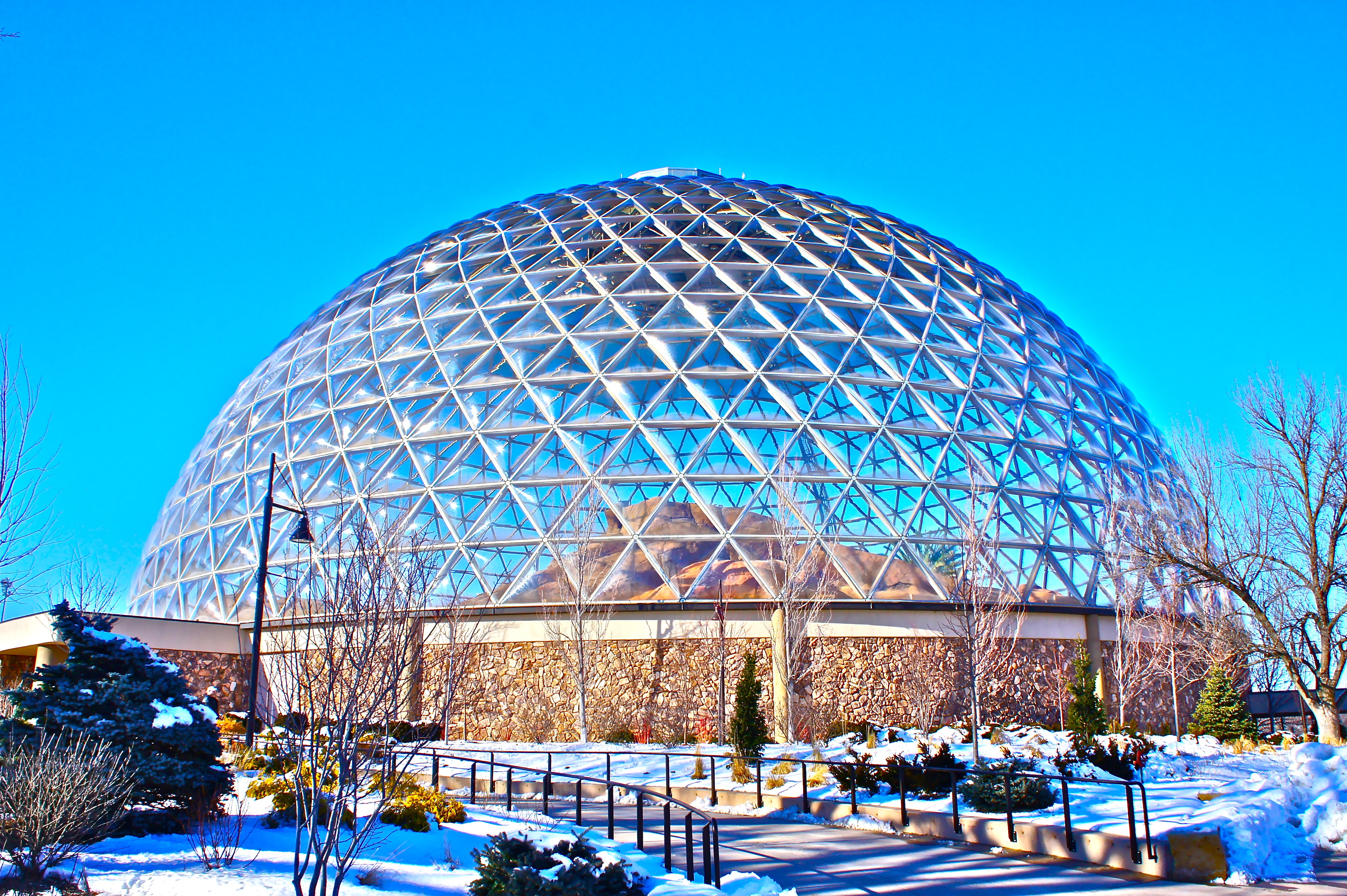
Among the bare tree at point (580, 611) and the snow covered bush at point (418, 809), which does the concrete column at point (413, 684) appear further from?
the bare tree at point (580, 611)

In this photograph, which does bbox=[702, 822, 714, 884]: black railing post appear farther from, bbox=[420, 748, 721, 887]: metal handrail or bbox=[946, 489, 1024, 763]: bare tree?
bbox=[946, 489, 1024, 763]: bare tree

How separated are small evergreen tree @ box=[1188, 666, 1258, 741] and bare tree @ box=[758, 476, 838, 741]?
1112cm

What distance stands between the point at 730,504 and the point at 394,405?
33.0 feet

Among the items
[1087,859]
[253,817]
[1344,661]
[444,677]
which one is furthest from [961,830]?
[444,677]

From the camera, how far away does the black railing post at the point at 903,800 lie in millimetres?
11906

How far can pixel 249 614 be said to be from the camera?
26.0 metres

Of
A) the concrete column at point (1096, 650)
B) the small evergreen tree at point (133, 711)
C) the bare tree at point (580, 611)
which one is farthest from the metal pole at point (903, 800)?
the concrete column at point (1096, 650)

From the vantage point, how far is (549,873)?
286 inches

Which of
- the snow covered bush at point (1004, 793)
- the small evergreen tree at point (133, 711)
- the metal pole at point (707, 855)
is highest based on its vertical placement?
the small evergreen tree at point (133, 711)

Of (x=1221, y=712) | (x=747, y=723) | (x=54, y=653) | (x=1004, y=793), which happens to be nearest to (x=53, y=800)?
(x=1004, y=793)

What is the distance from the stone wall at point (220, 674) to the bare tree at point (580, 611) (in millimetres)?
9439

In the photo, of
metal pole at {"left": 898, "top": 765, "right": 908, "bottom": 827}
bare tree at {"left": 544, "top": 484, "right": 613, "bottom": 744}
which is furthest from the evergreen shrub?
metal pole at {"left": 898, "top": 765, "right": 908, "bottom": 827}

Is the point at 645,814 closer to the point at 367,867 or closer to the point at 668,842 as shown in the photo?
the point at 668,842

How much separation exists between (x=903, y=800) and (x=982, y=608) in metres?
8.64
